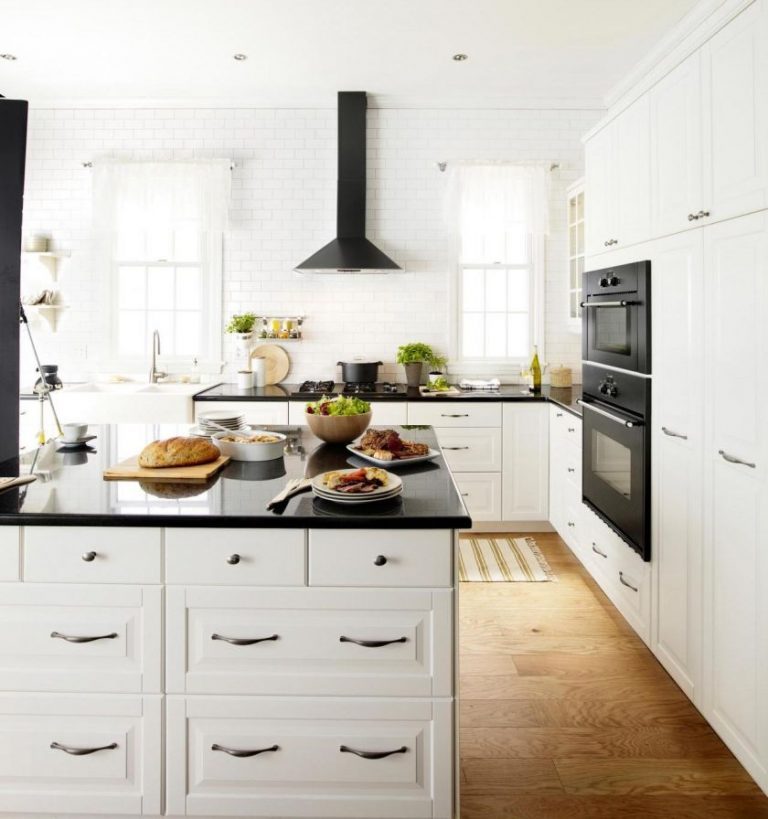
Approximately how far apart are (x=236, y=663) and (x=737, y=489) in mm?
1592

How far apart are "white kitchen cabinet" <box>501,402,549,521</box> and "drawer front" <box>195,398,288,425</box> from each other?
1.54 meters

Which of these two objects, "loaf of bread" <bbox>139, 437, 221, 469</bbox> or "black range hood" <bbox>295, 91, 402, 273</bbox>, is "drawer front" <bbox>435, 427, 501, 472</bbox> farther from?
"loaf of bread" <bbox>139, 437, 221, 469</bbox>

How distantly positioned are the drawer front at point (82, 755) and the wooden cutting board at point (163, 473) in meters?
0.63

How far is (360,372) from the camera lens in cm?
523

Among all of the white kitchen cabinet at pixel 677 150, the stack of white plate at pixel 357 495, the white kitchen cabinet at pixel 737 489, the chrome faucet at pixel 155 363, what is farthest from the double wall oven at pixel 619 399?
the chrome faucet at pixel 155 363

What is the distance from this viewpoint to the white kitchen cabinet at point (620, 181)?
297 centimetres

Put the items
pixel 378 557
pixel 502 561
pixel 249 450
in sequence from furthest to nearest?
1. pixel 502 561
2. pixel 249 450
3. pixel 378 557

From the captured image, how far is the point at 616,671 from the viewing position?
2938mm

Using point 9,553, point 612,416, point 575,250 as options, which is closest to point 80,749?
point 9,553

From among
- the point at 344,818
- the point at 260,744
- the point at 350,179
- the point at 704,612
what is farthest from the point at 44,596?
the point at 350,179

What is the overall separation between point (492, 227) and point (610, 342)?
2.40m

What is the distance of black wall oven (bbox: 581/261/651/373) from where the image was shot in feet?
9.48

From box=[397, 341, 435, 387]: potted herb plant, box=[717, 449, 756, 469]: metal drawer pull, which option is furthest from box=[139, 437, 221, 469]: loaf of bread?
box=[397, 341, 435, 387]: potted herb plant

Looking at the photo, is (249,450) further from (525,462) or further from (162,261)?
(162,261)
